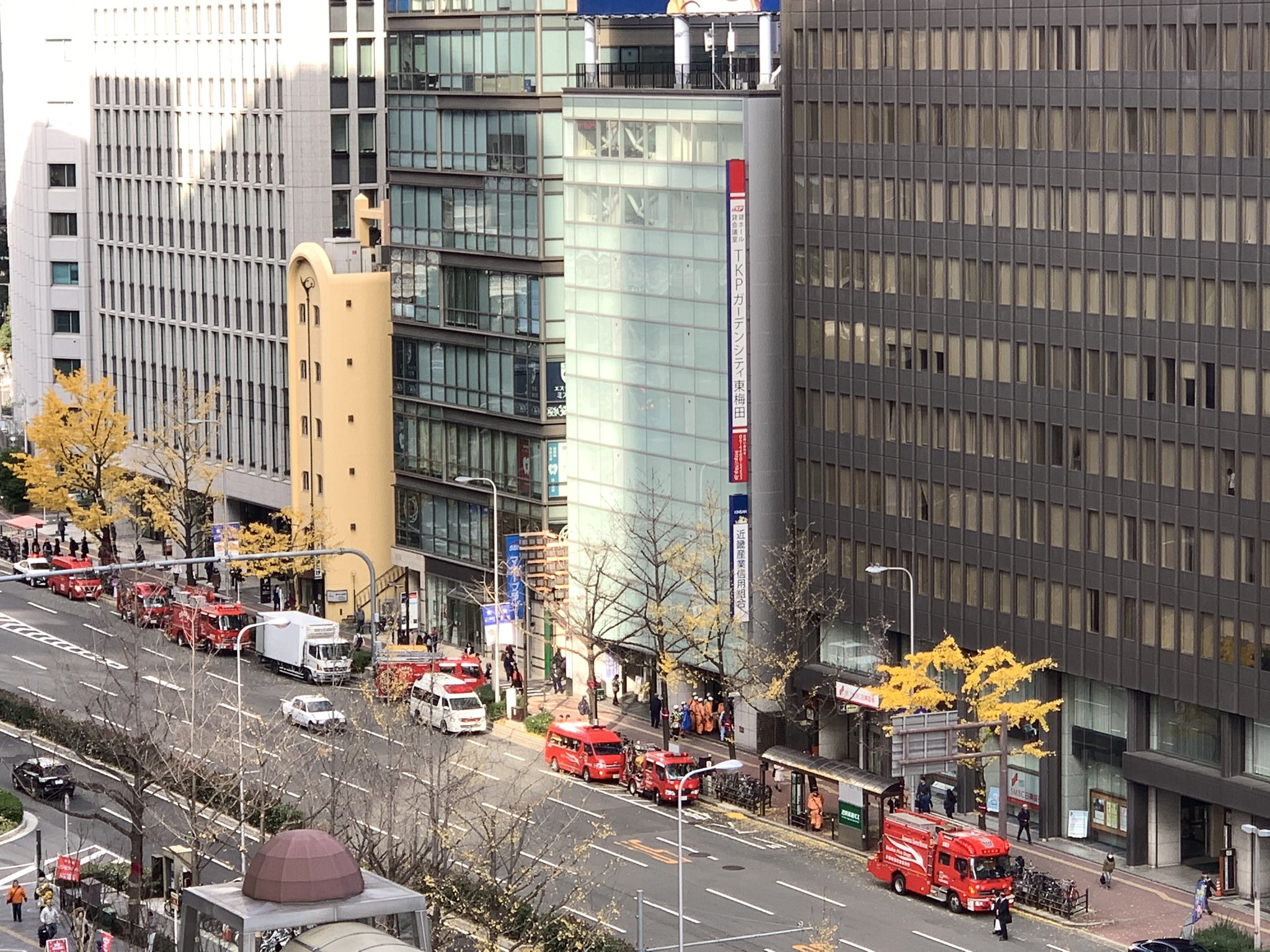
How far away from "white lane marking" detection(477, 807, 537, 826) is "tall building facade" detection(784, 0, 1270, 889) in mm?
15324

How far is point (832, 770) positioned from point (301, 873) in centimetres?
5706

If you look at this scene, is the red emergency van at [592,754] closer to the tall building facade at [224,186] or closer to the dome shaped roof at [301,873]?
the tall building facade at [224,186]

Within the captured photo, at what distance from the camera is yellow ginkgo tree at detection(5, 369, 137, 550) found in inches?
6422

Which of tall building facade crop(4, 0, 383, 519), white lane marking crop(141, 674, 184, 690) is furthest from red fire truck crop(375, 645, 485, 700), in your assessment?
Result: tall building facade crop(4, 0, 383, 519)

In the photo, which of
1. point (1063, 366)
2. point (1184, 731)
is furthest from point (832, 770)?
point (1063, 366)

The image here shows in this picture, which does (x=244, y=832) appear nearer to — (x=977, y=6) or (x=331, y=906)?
(x=977, y=6)

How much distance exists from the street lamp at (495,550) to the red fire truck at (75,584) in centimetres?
2041

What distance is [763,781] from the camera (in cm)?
10769

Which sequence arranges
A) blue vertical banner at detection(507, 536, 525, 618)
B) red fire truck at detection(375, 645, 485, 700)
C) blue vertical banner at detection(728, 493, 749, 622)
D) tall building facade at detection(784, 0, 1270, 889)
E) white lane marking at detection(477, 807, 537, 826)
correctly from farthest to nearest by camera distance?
blue vertical banner at detection(507, 536, 525, 618) < blue vertical banner at detection(728, 493, 749, 622) < red fire truck at detection(375, 645, 485, 700) < tall building facade at detection(784, 0, 1270, 889) < white lane marking at detection(477, 807, 537, 826)

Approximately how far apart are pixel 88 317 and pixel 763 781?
8937 cm

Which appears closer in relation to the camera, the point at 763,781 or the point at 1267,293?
the point at 1267,293

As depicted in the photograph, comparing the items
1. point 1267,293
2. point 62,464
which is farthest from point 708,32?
point 62,464

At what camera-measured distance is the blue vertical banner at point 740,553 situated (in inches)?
4532

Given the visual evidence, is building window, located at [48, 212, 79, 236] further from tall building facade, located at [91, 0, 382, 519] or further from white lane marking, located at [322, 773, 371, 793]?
white lane marking, located at [322, 773, 371, 793]
